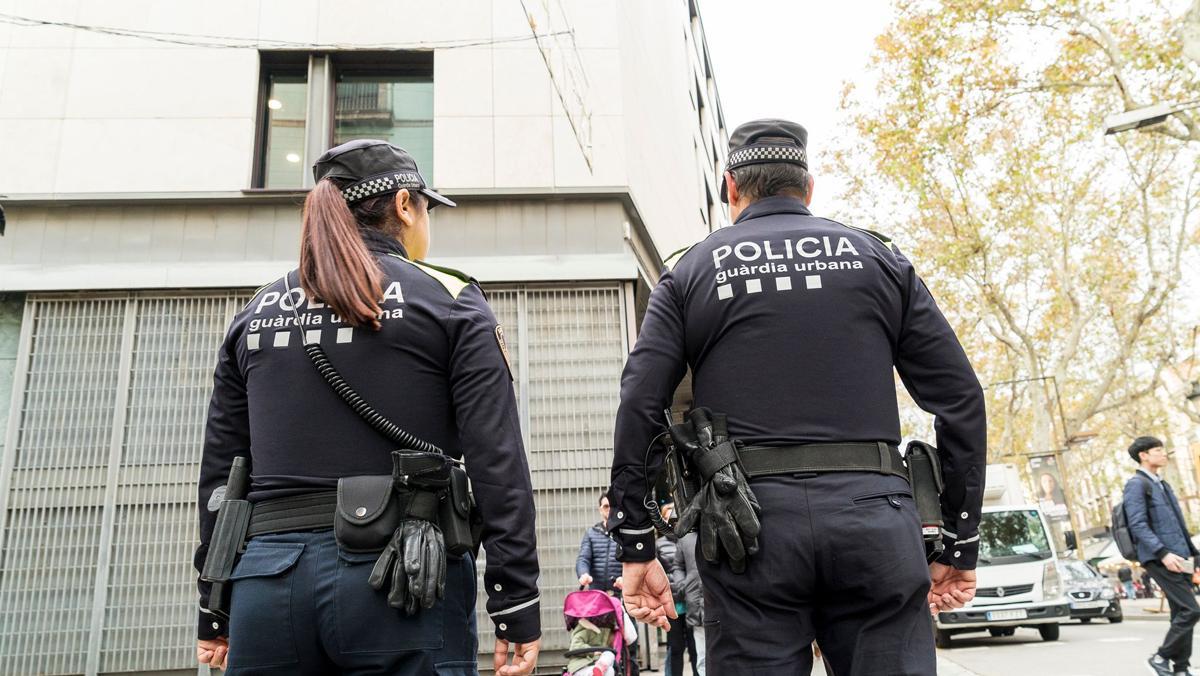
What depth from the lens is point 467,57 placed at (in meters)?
9.88

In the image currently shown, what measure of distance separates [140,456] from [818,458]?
8.41m

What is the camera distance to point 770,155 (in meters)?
2.98

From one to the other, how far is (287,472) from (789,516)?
1339 millimetres

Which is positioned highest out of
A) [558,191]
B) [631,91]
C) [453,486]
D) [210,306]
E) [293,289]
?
[631,91]

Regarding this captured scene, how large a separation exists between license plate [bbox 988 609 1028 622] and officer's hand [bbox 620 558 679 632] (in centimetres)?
1144

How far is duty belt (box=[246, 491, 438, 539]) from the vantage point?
6.96 feet

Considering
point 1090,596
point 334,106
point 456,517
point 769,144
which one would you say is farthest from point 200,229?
point 1090,596

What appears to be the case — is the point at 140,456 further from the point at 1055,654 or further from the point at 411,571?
the point at 1055,654

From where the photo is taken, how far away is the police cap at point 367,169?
2605mm

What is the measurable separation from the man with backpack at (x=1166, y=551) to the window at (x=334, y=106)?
7710 millimetres

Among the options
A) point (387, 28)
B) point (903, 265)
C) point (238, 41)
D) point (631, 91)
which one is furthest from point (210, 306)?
point (903, 265)

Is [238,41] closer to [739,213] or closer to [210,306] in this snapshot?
[210,306]

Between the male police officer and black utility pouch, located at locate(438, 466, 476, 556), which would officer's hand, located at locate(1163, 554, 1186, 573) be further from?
black utility pouch, located at locate(438, 466, 476, 556)

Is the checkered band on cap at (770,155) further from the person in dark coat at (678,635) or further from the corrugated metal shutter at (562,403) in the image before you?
the corrugated metal shutter at (562,403)
